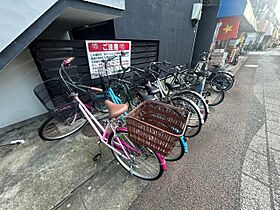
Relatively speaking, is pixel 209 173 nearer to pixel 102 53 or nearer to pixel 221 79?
pixel 102 53

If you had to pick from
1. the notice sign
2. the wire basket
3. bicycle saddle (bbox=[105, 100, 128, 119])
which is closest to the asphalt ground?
the wire basket

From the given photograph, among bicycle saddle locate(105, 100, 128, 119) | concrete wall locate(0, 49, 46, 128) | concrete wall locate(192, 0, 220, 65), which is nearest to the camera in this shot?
bicycle saddle locate(105, 100, 128, 119)

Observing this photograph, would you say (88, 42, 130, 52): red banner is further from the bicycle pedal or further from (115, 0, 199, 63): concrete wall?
the bicycle pedal

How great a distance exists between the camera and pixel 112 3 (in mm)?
1995

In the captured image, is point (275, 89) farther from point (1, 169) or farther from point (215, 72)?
point (1, 169)

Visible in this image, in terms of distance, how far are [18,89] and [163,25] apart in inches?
190

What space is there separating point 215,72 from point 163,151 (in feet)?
14.5

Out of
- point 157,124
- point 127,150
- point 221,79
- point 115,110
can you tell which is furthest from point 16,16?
point 221,79

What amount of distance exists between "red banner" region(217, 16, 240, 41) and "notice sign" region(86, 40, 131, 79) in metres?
7.89

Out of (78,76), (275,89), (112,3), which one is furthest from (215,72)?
(78,76)

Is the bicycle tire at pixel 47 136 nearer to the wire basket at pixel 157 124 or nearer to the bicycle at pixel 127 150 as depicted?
the bicycle at pixel 127 150

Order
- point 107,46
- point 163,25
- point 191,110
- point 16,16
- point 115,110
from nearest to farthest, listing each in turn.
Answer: point 16,16 < point 115,110 < point 191,110 < point 107,46 < point 163,25

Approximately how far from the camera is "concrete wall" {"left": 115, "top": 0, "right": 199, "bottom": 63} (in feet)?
11.2

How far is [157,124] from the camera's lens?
194 centimetres
